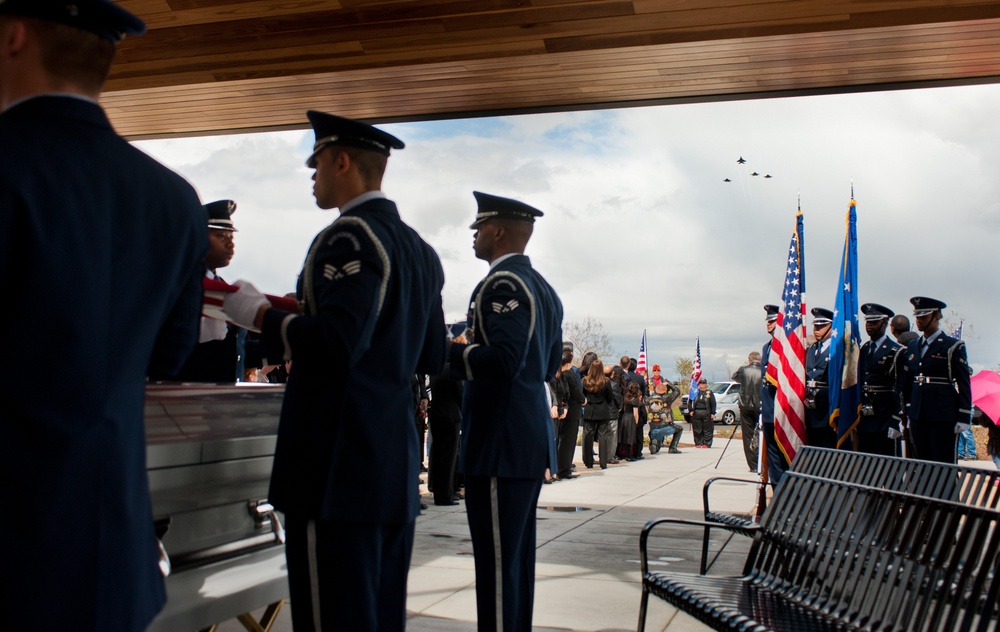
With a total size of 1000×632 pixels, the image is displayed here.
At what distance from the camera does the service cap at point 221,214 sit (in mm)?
5312

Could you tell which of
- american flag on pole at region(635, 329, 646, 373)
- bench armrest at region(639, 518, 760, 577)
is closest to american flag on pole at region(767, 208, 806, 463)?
bench armrest at region(639, 518, 760, 577)

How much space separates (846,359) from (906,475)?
5430 millimetres

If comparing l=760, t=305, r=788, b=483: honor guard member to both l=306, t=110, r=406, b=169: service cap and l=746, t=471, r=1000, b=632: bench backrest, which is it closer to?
l=746, t=471, r=1000, b=632: bench backrest

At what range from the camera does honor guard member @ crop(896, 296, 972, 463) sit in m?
9.75

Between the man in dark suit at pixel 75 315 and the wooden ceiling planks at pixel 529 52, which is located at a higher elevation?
the wooden ceiling planks at pixel 529 52

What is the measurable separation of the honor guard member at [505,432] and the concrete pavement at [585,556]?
1178mm

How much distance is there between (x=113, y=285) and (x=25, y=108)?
0.37 metres

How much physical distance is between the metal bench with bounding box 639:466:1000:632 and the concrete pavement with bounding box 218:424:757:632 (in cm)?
100

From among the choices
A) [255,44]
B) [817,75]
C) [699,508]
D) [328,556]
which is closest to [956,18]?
[817,75]

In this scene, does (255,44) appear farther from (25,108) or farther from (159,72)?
(25,108)

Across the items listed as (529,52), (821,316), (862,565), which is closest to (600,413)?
(821,316)

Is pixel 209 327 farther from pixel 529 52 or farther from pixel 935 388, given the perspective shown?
pixel 935 388

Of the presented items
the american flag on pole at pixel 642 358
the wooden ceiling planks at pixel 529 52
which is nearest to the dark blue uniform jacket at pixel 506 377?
the wooden ceiling planks at pixel 529 52

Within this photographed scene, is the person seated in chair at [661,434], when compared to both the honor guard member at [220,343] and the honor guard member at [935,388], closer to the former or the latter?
the honor guard member at [935,388]
